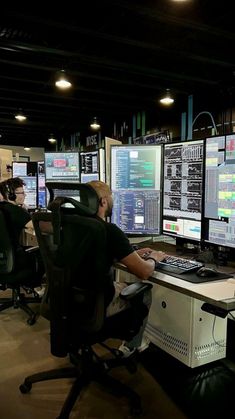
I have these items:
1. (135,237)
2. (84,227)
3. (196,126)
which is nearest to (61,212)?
(84,227)

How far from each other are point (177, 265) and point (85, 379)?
884 millimetres

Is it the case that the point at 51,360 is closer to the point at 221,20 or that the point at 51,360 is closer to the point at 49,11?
the point at 49,11

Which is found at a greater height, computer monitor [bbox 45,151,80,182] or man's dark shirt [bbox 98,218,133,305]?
computer monitor [bbox 45,151,80,182]

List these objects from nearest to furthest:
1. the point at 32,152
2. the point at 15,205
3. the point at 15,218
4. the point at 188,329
→ the point at 188,329 → the point at 15,218 → the point at 15,205 → the point at 32,152

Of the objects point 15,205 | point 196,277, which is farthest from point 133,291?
point 15,205

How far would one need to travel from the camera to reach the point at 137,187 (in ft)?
10.2

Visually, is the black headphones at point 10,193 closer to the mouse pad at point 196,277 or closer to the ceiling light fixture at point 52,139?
the mouse pad at point 196,277

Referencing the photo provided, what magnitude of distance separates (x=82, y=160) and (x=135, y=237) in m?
1.41

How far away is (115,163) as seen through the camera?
10.6 feet

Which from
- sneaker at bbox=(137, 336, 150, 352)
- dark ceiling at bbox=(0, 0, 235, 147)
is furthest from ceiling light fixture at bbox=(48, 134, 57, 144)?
sneaker at bbox=(137, 336, 150, 352)

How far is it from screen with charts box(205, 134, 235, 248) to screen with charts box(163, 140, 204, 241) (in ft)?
0.29

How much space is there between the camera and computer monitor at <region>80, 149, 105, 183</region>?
3.79m

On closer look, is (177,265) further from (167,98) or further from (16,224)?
(167,98)

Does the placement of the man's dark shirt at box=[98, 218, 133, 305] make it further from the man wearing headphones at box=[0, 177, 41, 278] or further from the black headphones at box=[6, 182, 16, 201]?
the black headphones at box=[6, 182, 16, 201]
